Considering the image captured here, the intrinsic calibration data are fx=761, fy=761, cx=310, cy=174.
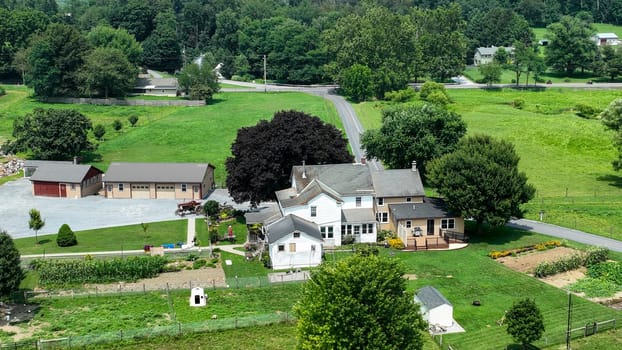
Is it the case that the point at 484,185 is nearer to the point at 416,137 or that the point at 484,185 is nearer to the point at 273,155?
the point at 416,137

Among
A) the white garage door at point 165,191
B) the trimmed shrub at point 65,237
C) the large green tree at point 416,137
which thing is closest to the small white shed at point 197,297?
the trimmed shrub at point 65,237

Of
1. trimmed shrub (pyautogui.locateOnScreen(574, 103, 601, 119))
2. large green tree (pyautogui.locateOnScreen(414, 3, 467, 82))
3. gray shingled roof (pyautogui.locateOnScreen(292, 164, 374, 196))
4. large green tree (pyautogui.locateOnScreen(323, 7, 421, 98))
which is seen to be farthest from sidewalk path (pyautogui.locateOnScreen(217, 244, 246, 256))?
large green tree (pyautogui.locateOnScreen(414, 3, 467, 82))

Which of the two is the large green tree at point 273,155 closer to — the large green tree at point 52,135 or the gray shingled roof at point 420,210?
the gray shingled roof at point 420,210

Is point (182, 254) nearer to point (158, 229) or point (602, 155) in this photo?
point (158, 229)

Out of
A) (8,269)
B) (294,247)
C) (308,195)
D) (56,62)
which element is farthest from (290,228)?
(56,62)

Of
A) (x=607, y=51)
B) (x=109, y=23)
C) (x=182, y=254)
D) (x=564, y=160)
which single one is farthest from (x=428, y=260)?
(x=109, y=23)

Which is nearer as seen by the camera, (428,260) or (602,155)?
(428,260)
